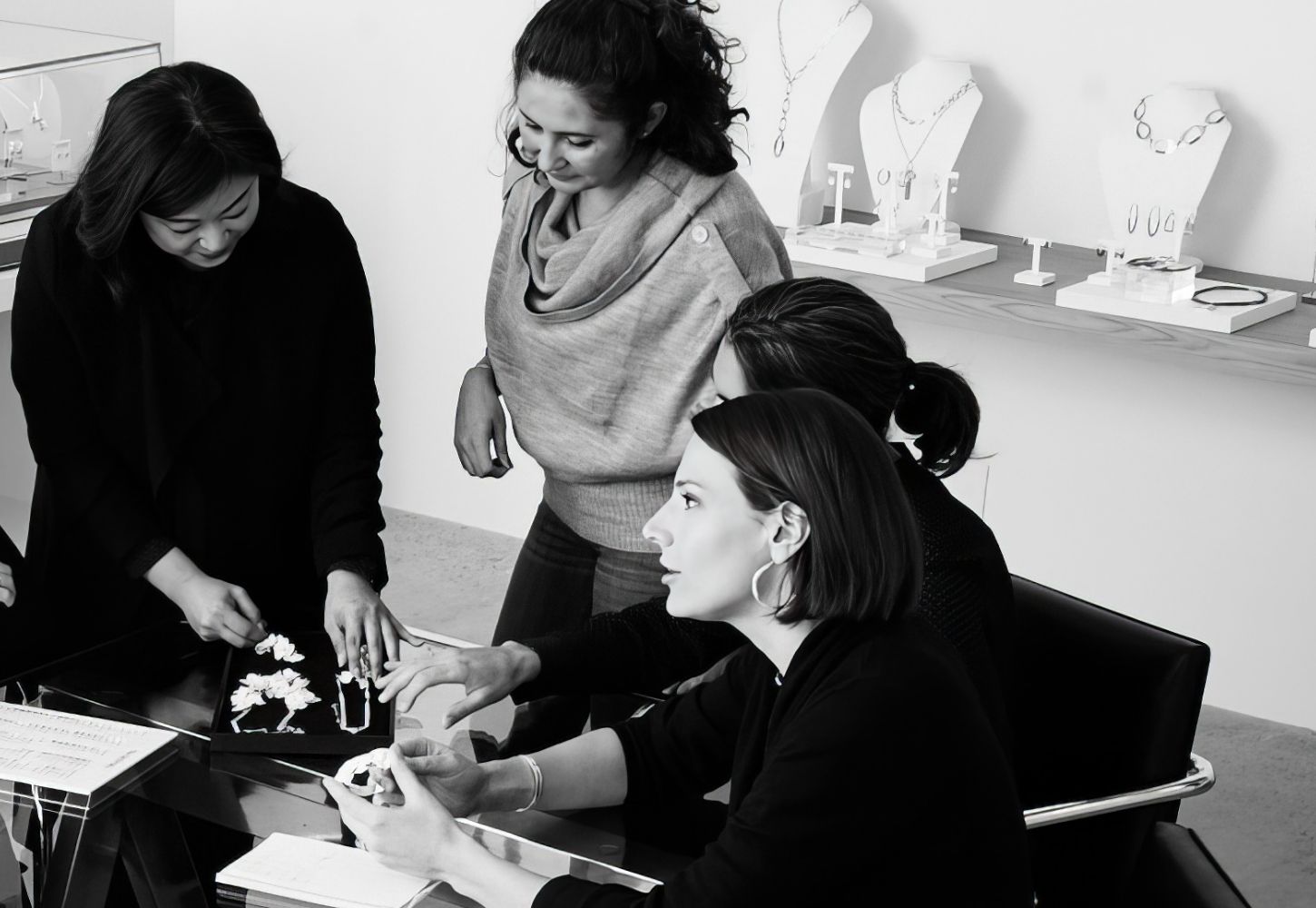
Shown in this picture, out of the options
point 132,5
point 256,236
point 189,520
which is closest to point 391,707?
point 189,520

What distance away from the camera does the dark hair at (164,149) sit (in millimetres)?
1898

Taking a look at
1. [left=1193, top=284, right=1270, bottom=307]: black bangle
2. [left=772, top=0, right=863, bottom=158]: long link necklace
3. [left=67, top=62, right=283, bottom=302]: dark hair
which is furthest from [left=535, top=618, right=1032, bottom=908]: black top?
[left=772, top=0, right=863, bottom=158]: long link necklace

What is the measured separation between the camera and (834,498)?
57.6 inches

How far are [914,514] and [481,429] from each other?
0.87 m

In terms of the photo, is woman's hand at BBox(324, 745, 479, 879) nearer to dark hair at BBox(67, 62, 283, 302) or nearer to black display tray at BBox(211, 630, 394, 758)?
black display tray at BBox(211, 630, 394, 758)

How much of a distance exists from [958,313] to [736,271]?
127 cm

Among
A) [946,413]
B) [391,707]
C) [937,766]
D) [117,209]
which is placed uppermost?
[117,209]

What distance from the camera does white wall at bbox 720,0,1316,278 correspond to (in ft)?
11.1

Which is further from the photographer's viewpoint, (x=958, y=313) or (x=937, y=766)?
(x=958, y=313)

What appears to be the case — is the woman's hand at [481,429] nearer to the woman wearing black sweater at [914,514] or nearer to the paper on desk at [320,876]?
the woman wearing black sweater at [914,514]

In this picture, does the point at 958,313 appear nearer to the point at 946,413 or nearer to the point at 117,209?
the point at 946,413

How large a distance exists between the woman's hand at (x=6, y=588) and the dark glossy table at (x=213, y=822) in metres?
0.28

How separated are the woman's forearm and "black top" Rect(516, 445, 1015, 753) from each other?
191 mm

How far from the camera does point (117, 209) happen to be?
192 centimetres
